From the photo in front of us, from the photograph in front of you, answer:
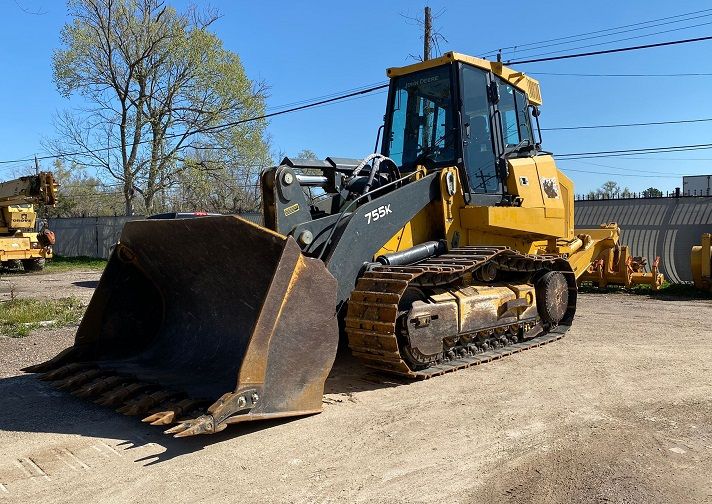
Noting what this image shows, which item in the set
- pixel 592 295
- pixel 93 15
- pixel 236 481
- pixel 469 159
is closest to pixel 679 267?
pixel 592 295

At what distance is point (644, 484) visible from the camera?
340 cm

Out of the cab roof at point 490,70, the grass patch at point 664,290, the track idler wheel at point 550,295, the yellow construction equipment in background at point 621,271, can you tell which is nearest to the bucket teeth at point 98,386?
the cab roof at point 490,70

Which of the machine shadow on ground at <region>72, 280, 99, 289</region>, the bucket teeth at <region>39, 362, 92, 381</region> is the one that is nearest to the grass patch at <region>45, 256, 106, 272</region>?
the machine shadow on ground at <region>72, 280, 99, 289</region>

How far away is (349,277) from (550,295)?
10.4ft

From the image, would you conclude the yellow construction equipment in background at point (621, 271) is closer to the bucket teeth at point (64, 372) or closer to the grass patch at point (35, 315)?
the grass patch at point (35, 315)

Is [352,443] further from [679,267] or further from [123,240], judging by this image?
[679,267]

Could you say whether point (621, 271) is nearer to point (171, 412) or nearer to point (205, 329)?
point (205, 329)

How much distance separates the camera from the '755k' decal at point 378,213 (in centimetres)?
542

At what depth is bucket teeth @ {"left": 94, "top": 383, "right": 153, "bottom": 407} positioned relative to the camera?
4598 mm

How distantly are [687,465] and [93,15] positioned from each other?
29353mm

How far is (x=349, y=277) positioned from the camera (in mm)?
5320

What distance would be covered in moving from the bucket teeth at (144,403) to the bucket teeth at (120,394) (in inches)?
5.5

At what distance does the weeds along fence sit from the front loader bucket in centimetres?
2264

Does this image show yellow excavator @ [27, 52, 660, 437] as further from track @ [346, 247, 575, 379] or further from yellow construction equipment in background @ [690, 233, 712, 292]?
yellow construction equipment in background @ [690, 233, 712, 292]
